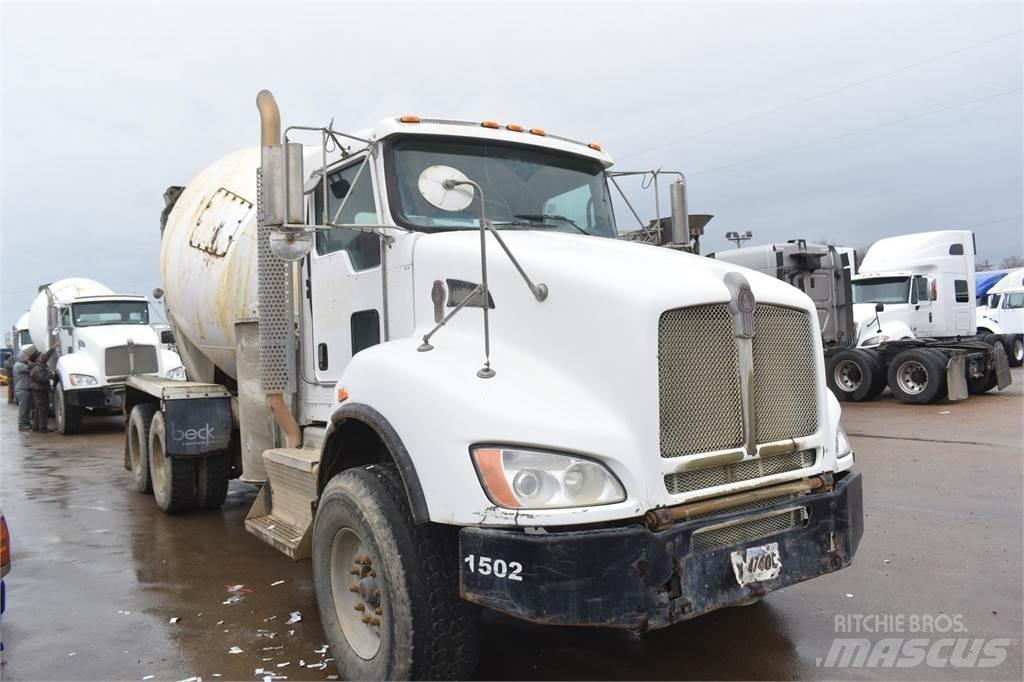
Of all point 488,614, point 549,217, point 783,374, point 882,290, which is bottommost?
point 488,614

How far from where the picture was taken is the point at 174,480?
751 cm

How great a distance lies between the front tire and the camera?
3301mm

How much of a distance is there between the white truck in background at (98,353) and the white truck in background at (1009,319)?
24.4m

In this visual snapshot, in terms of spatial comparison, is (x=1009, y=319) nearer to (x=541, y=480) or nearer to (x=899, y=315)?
(x=899, y=315)

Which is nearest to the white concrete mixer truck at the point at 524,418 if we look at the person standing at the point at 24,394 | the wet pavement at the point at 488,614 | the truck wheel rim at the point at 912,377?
the wet pavement at the point at 488,614

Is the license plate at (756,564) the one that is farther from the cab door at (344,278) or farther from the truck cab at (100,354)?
the truck cab at (100,354)

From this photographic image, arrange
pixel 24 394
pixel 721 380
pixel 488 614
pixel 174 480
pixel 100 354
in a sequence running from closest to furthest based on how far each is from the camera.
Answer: pixel 721 380
pixel 488 614
pixel 174 480
pixel 100 354
pixel 24 394

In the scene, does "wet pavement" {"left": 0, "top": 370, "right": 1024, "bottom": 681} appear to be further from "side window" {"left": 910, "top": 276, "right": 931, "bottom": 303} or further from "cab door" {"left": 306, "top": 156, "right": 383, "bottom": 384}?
"side window" {"left": 910, "top": 276, "right": 931, "bottom": 303}

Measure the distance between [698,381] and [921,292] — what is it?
17.3m

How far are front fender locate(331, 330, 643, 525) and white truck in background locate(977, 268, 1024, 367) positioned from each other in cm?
2634

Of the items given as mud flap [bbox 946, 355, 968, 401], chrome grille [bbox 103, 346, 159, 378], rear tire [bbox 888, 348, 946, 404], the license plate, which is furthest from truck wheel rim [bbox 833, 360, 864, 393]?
chrome grille [bbox 103, 346, 159, 378]

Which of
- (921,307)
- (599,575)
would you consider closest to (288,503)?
(599,575)

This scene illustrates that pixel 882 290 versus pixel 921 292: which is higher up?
pixel 882 290

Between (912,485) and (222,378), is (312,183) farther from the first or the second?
(912,485)
